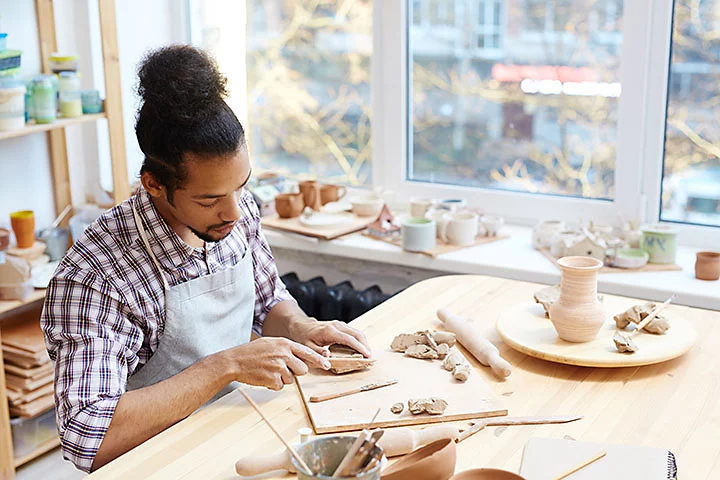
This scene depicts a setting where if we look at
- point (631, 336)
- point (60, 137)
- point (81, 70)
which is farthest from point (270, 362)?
point (81, 70)

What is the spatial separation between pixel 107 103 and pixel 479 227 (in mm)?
1342

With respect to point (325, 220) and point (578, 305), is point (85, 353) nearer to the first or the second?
point (578, 305)

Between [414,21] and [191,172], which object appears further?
[414,21]

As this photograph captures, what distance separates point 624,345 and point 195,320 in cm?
88

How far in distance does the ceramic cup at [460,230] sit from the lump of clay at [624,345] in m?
1.10

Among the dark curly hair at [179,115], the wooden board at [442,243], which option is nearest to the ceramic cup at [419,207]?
the wooden board at [442,243]

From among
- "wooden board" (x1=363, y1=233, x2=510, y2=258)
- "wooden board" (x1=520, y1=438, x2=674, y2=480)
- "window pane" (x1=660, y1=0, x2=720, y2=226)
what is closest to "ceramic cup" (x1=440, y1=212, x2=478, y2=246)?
"wooden board" (x1=363, y1=233, x2=510, y2=258)

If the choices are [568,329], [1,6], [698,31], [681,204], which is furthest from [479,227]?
[1,6]

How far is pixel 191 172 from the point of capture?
1.63 meters

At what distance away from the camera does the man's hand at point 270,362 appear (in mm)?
1594

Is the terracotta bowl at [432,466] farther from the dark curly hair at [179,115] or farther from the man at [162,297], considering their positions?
the dark curly hair at [179,115]

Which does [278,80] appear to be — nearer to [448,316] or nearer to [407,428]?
[448,316]

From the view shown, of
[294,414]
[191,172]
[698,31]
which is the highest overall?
[698,31]

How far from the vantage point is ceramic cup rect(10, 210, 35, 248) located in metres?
2.82
